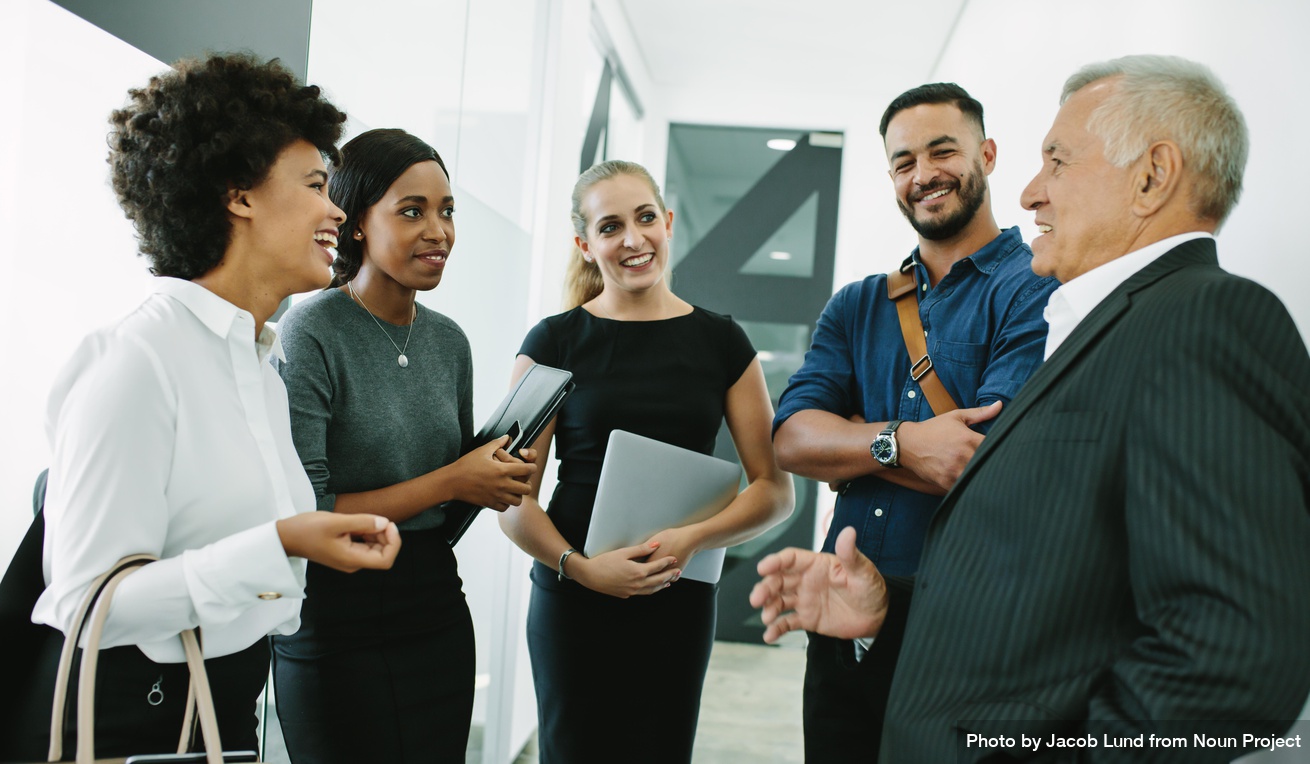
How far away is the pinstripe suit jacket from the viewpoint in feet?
2.74

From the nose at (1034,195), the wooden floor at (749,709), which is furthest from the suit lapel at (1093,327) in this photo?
the wooden floor at (749,709)

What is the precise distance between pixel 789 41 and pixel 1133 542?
5091 mm

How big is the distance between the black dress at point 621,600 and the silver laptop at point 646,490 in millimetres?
135

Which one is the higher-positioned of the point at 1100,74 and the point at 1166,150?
the point at 1100,74

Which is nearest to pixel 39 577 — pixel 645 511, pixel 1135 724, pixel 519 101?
pixel 645 511

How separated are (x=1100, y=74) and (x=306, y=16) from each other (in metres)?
1.65

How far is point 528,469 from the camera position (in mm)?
1714

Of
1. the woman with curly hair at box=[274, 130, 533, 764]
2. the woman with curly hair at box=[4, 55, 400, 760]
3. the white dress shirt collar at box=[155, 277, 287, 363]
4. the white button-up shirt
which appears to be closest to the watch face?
the woman with curly hair at box=[274, 130, 533, 764]

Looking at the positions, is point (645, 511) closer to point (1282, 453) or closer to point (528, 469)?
point (528, 469)

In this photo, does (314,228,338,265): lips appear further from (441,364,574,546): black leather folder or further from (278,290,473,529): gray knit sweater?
(441,364,574,546): black leather folder

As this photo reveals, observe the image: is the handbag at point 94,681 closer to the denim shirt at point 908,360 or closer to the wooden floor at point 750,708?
the denim shirt at point 908,360

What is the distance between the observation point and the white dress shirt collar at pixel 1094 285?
111cm

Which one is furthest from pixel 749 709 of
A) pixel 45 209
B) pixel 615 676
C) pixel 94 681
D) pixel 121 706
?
pixel 45 209

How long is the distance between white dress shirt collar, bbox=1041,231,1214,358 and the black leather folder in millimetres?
926
